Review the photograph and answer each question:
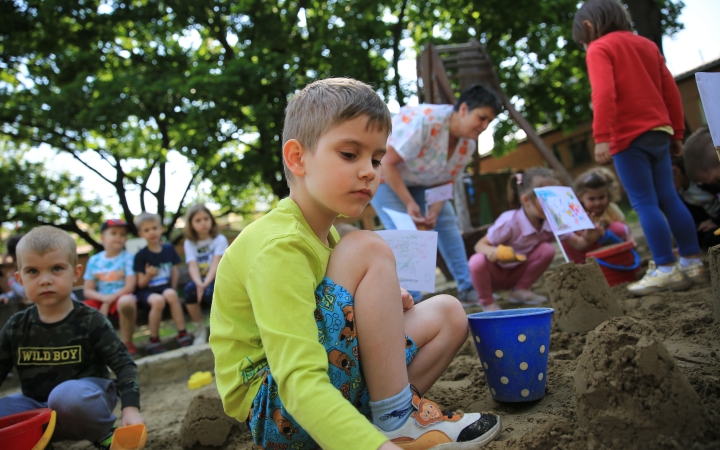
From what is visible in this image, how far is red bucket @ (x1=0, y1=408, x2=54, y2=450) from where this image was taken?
1.65 metres

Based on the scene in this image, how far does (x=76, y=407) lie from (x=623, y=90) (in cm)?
341

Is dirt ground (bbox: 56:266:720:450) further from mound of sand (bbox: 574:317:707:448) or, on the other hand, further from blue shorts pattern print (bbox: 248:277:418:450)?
blue shorts pattern print (bbox: 248:277:418:450)

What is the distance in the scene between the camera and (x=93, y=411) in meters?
2.14

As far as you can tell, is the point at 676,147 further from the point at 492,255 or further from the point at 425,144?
the point at 425,144

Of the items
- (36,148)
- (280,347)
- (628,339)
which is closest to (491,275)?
(628,339)

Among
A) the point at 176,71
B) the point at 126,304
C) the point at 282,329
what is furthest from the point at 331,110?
the point at 176,71

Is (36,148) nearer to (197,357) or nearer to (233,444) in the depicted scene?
(197,357)

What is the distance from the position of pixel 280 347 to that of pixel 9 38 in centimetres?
1442

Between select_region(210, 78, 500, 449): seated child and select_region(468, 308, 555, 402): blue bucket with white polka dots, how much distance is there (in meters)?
0.26

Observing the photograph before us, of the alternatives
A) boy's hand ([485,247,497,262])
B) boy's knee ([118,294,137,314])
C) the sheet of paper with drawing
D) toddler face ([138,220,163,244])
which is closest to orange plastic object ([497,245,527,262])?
boy's hand ([485,247,497,262])

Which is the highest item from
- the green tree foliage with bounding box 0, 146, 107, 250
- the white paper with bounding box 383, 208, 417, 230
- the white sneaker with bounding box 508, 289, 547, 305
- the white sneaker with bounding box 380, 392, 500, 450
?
the green tree foliage with bounding box 0, 146, 107, 250

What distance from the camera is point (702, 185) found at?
405 cm

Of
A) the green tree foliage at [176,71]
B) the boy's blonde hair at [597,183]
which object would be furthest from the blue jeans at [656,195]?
the green tree foliage at [176,71]

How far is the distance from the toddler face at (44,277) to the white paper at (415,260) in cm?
139
